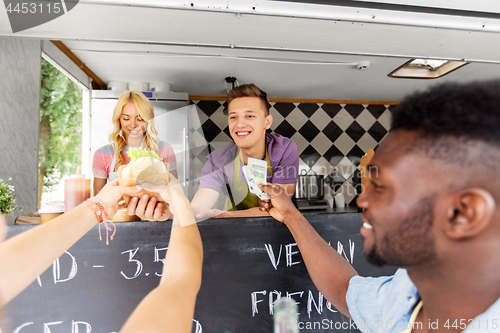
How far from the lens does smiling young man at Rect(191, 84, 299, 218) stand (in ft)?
4.77

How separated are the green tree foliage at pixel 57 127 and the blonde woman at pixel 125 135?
615 millimetres

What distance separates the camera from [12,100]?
60.5 inches

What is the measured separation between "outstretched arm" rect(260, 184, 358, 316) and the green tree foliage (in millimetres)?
1747

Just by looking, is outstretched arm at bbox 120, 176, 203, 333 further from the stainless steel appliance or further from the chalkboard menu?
the stainless steel appliance

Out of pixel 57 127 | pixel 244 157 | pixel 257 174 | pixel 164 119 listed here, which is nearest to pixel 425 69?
pixel 244 157

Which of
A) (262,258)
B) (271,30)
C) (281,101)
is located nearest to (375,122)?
(281,101)

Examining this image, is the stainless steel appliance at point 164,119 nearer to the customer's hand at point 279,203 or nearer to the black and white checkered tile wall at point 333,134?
the black and white checkered tile wall at point 333,134

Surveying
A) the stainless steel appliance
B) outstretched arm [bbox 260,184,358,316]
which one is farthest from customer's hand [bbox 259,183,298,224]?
the stainless steel appliance

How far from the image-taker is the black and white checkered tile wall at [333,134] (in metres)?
3.47

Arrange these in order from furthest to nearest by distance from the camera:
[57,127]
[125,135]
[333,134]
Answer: [333,134]
[57,127]
[125,135]

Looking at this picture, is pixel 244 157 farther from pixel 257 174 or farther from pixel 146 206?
pixel 146 206

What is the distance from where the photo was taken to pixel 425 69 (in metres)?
2.54

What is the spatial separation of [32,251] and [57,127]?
79.9 inches

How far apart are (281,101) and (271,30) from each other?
2.28m
